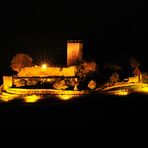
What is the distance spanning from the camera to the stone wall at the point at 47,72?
41.2 meters

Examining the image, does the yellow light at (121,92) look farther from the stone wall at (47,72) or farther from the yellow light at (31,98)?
the yellow light at (31,98)

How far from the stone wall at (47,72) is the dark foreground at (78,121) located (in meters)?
5.54

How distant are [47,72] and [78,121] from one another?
11745 mm

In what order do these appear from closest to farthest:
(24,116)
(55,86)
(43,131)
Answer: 1. (43,131)
2. (24,116)
3. (55,86)

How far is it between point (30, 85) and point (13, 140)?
44.1 ft

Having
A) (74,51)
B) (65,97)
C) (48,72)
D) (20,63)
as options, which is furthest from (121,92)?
(20,63)

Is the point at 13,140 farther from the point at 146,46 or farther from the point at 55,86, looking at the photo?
the point at 146,46

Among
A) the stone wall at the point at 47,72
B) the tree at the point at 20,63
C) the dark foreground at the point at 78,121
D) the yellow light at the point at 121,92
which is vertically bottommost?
the dark foreground at the point at 78,121

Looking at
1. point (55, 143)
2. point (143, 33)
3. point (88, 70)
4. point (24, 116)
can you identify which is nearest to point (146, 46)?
point (143, 33)

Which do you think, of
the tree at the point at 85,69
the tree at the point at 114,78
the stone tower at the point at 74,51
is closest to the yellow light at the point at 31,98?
the tree at the point at 85,69

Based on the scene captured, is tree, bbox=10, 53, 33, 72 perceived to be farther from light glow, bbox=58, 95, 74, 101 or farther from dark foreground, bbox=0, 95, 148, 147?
dark foreground, bbox=0, 95, 148, 147

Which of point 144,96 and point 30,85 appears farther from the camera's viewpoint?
point 30,85

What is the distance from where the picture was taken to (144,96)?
36.3 meters

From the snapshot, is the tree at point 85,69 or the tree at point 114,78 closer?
the tree at point 114,78
